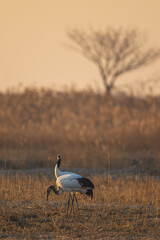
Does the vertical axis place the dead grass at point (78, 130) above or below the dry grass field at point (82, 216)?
above

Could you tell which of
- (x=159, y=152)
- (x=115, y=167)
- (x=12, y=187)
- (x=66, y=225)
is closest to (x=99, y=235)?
(x=66, y=225)

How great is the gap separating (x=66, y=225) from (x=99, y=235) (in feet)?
2.11

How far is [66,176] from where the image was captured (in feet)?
22.9

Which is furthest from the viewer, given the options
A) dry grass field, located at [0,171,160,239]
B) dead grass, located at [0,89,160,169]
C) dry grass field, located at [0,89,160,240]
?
dead grass, located at [0,89,160,169]

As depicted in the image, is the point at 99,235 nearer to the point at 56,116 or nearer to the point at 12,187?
the point at 12,187

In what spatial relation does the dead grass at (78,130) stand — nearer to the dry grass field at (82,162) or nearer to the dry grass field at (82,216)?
the dry grass field at (82,162)

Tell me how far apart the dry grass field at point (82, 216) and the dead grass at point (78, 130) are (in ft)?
6.73

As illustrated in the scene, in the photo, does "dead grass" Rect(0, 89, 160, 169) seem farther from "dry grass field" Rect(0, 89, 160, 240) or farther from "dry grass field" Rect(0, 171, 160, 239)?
"dry grass field" Rect(0, 171, 160, 239)

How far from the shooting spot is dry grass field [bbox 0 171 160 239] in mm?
6074

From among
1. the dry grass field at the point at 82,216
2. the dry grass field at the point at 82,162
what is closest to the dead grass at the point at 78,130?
the dry grass field at the point at 82,162

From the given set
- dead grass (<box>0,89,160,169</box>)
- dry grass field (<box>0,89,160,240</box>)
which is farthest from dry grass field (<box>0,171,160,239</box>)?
dead grass (<box>0,89,160,169</box>)

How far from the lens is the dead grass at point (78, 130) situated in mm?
15102

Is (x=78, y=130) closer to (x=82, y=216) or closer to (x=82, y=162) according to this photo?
(x=82, y=162)

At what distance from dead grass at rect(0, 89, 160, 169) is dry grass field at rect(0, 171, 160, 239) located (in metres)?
2.05
